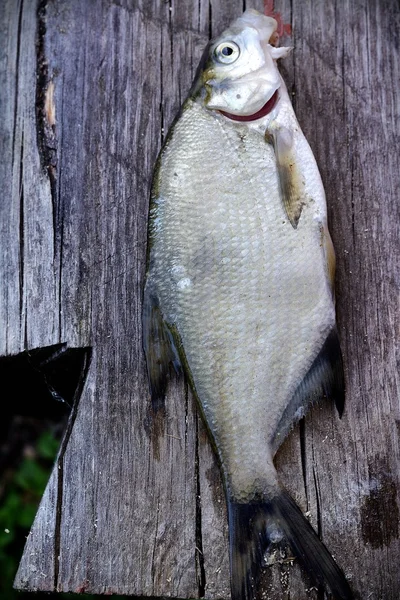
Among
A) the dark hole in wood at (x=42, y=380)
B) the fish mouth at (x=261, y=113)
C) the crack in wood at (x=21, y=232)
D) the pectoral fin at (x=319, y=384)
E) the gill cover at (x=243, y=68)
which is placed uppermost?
the gill cover at (x=243, y=68)

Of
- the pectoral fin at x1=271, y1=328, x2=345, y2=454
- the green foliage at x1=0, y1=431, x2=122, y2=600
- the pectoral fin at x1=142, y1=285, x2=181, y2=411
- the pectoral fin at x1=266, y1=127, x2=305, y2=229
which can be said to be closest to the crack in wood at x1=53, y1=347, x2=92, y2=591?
the pectoral fin at x1=142, y1=285, x2=181, y2=411

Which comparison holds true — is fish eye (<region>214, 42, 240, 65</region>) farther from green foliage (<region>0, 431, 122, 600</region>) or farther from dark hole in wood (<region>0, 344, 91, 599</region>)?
green foliage (<region>0, 431, 122, 600</region>)

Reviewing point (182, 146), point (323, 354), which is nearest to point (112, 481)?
point (323, 354)

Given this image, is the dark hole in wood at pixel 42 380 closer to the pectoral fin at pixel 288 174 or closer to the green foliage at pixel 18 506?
the green foliage at pixel 18 506

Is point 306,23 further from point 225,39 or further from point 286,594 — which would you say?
point 286,594

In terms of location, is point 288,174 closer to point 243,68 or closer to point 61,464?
point 243,68

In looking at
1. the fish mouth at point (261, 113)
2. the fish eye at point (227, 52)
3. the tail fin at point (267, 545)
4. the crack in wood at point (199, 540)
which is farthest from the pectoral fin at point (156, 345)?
the fish eye at point (227, 52)

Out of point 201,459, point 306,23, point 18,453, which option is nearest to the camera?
point 201,459
